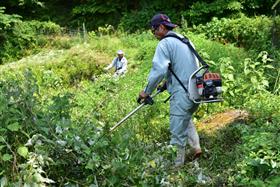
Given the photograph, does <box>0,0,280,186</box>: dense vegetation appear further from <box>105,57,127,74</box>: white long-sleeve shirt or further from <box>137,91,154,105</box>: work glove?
<box>137,91,154,105</box>: work glove

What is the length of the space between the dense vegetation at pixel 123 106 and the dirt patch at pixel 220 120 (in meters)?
0.11

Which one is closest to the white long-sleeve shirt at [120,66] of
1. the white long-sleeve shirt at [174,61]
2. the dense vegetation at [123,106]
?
the dense vegetation at [123,106]

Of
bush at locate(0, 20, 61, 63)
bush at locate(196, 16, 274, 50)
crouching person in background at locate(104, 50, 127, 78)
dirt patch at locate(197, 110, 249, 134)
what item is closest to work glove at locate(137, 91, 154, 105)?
dirt patch at locate(197, 110, 249, 134)

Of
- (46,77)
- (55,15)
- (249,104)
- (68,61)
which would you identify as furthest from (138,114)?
(55,15)

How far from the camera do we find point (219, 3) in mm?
18000

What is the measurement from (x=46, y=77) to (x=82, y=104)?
356 centimetres

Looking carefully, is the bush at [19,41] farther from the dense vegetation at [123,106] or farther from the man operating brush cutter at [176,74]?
the man operating brush cutter at [176,74]

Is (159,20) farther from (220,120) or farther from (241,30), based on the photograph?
(241,30)

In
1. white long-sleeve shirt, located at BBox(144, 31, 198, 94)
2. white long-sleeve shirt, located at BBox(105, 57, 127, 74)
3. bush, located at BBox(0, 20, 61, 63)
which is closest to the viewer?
white long-sleeve shirt, located at BBox(144, 31, 198, 94)

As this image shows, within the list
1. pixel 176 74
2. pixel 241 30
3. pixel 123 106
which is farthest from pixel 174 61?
pixel 241 30

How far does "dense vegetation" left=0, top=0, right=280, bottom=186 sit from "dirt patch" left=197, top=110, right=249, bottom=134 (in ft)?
0.35

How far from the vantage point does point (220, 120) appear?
24.8 feet

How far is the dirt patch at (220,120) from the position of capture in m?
7.30

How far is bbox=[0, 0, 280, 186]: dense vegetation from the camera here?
3.58 metres
